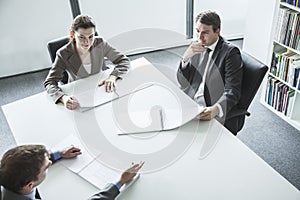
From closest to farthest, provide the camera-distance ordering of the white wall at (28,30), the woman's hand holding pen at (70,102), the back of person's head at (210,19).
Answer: the woman's hand holding pen at (70,102), the back of person's head at (210,19), the white wall at (28,30)

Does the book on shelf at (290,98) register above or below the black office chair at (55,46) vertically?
below

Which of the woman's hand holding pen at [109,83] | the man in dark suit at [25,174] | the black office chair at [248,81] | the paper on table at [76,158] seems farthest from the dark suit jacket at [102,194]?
the black office chair at [248,81]

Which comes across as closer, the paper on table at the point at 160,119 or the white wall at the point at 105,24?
the paper on table at the point at 160,119

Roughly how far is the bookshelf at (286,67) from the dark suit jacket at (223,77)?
2.51 ft

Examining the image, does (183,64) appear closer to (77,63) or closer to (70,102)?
(77,63)

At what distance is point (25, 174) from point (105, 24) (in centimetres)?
252

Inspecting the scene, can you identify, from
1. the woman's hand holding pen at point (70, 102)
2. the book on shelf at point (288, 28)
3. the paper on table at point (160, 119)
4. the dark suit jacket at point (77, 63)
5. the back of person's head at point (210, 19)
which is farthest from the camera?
the book on shelf at point (288, 28)

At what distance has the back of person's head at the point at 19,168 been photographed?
1.31 meters

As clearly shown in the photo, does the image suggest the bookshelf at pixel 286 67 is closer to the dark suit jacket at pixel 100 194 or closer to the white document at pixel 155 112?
the white document at pixel 155 112

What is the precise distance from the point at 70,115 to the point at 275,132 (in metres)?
1.70

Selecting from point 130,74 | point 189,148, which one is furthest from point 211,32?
point 189,148

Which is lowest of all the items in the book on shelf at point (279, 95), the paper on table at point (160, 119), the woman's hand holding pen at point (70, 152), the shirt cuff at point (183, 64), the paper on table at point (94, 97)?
the book on shelf at point (279, 95)

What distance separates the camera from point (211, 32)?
80.4 inches

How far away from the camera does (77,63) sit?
87.9 inches
